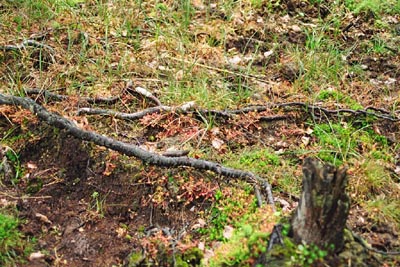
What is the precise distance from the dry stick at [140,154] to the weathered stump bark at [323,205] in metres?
0.90

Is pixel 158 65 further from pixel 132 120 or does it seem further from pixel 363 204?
pixel 363 204

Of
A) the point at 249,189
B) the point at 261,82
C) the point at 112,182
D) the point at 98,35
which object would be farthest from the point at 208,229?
the point at 98,35

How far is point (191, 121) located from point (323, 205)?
6.54ft

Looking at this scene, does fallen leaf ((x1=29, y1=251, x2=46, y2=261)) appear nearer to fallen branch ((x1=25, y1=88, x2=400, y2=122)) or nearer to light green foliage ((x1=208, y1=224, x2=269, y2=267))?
light green foliage ((x1=208, y1=224, x2=269, y2=267))

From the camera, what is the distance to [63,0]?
17.7 feet

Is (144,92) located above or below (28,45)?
below

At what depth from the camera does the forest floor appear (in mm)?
3160

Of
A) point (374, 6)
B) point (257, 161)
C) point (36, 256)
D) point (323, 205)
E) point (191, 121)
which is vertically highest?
point (374, 6)

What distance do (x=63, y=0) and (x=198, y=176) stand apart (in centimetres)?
317

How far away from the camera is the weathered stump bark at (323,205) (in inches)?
89.7

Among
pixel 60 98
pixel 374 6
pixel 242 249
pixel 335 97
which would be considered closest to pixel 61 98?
pixel 60 98

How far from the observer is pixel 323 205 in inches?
90.6

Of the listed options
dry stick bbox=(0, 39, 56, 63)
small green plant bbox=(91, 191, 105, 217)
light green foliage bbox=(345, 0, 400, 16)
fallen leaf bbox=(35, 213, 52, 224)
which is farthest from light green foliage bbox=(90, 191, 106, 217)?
light green foliage bbox=(345, 0, 400, 16)

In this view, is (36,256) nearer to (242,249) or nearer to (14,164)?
(14,164)
